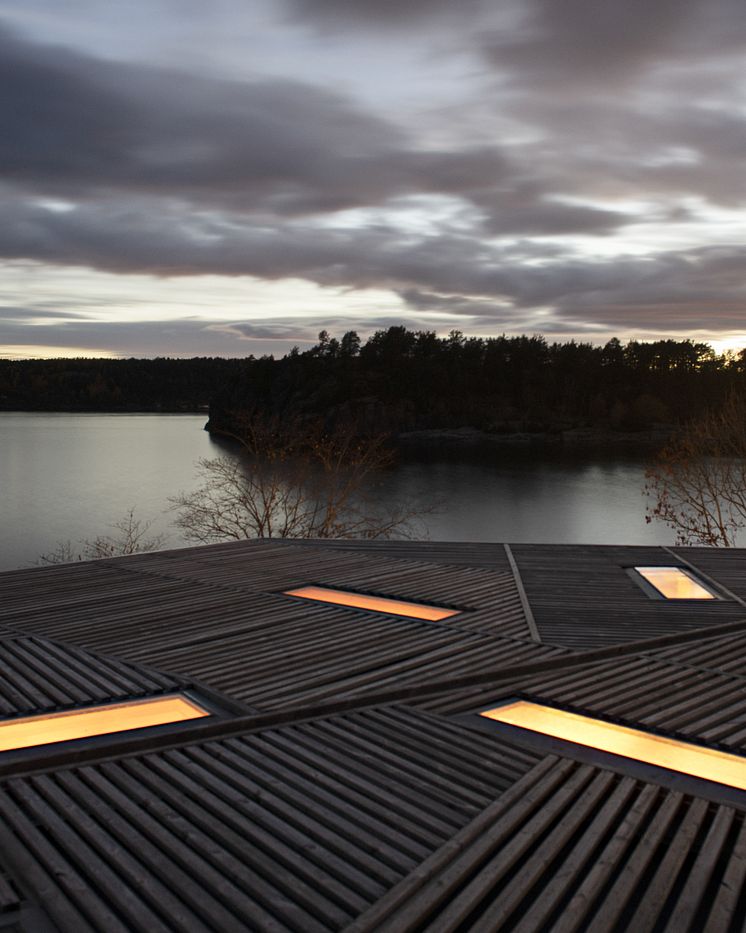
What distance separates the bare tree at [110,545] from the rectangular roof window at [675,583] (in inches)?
650

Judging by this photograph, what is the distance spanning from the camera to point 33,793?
299 cm

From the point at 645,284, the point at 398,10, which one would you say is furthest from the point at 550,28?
the point at 645,284

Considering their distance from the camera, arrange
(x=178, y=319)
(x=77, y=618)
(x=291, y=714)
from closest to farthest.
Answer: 1. (x=291, y=714)
2. (x=77, y=618)
3. (x=178, y=319)

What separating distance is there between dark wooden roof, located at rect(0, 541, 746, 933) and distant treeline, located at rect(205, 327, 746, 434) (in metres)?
37.4

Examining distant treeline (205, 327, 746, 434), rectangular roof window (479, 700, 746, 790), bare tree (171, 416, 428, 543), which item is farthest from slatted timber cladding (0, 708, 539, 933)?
distant treeline (205, 327, 746, 434)

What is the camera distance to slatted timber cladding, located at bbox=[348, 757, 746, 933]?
89.8 inches

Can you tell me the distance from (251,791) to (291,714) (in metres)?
0.72

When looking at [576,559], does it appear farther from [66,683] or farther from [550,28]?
[550,28]

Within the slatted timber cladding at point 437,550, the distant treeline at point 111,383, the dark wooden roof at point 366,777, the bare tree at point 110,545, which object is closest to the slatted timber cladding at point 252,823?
the dark wooden roof at point 366,777

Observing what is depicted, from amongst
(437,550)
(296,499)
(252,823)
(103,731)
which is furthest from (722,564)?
(296,499)

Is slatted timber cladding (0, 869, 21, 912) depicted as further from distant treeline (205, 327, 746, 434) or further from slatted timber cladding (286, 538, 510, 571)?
distant treeline (205, 327, 746, 434)

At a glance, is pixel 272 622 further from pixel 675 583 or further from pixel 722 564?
pixel 722 564

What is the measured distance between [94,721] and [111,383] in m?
58.7

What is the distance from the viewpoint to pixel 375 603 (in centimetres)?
583
